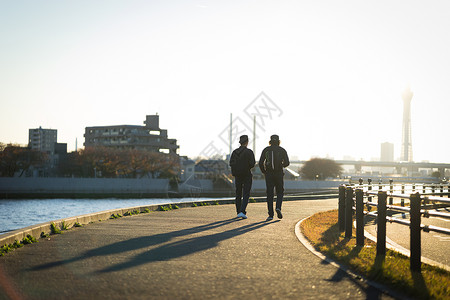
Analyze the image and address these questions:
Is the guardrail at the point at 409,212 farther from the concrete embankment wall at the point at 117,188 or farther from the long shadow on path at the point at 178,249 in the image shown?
the concrete embankment wall at the point at 117,188

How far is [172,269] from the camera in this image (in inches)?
198

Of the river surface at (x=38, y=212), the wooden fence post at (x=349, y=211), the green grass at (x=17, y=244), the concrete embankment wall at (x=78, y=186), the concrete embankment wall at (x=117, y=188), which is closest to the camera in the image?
the green grass at (x=17, y=244)

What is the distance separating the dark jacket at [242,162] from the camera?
1059 cm

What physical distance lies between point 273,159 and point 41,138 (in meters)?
184

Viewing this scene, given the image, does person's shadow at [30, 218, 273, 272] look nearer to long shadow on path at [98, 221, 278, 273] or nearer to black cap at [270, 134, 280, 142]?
long shadow on path at [98, 221, 278, 273]

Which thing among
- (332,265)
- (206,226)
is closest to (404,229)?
(206,226)

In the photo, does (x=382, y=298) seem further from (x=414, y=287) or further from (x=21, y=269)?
(x=21, y=269)

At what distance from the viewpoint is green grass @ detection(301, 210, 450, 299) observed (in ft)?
13.8

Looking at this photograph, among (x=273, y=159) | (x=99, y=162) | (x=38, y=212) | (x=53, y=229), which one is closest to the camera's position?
(x=53, y=229)

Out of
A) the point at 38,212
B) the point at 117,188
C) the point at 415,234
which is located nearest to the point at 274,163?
the point at 415,234

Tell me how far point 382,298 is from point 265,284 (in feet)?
3.33

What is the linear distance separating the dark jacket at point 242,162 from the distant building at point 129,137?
298ft

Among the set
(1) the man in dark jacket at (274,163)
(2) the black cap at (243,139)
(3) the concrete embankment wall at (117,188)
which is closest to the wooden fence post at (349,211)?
(1) the man in dark jacket at (274,163)

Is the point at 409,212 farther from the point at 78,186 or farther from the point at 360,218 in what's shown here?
the point at 78,186
